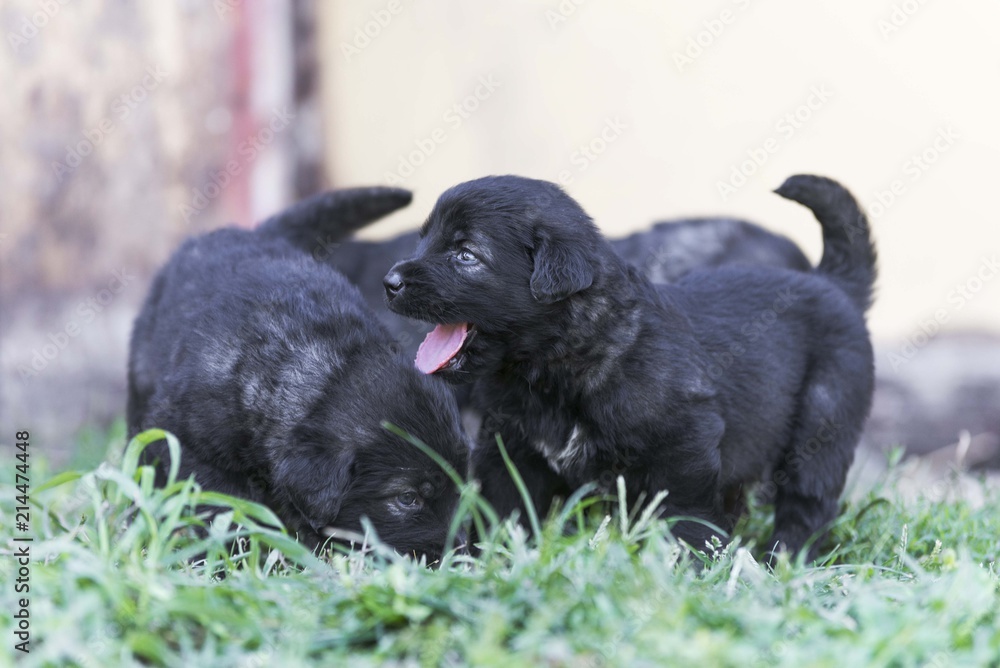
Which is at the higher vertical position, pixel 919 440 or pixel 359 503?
pixel 359 503

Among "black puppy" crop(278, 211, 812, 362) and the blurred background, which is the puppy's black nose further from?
the blurred background

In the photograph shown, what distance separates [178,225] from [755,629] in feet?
17.7

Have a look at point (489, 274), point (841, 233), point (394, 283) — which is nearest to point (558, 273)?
point (489, 274)

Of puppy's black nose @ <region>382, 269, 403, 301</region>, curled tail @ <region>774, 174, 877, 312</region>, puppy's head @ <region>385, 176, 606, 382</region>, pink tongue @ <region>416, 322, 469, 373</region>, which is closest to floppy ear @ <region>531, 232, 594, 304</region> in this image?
puppy's head @ <region>385, 176, 606, 382</region>

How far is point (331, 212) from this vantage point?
5215 millimetres

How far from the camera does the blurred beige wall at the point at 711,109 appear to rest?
263 inches

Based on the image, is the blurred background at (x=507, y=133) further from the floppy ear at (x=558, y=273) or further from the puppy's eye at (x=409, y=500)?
the puppy's eye at (x=409, y=500)

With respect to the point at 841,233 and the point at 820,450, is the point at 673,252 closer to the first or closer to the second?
the point at 841,233

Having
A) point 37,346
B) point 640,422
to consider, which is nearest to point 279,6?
point 37,346

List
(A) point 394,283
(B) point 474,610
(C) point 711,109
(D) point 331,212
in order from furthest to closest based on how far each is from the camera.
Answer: (C) point 711,109, (D) point 331,212, (A) point 394,283, (B) point 474,610

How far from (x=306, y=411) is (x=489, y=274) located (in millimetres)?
801

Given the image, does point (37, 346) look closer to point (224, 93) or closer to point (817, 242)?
point (224, 93)

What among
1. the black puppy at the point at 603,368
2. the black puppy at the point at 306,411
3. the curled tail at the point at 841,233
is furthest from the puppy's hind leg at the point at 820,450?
the black puppy at the point at 306,411

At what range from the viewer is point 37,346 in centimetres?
656
